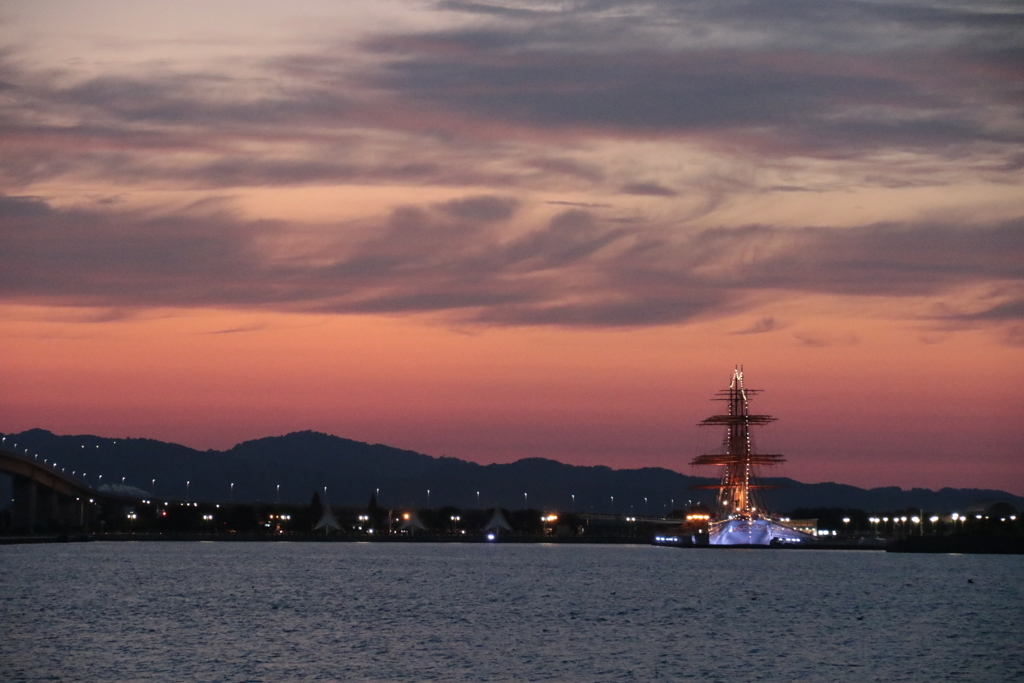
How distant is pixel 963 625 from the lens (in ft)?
229

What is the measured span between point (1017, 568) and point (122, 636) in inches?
4289

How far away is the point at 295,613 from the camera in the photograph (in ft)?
238

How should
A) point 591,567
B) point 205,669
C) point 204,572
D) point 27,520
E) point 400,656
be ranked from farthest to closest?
point 27,520 < point 591,567 < point 204,572 < point 400,656 < point 205,669

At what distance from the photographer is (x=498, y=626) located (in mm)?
66312

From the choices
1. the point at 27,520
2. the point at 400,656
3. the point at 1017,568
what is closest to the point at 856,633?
the point at 400,656

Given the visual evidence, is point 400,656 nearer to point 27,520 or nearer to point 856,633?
point 856,633

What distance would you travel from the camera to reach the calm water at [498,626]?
4931 cm

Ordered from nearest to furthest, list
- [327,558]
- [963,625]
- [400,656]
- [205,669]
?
[205,669] → [400,656] → [963,625] → [327,558]

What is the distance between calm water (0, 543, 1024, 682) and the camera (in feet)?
162

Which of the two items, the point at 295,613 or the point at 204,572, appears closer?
the point at 295,613

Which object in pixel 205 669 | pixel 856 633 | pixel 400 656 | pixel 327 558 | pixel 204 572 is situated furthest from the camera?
pixel 327 558

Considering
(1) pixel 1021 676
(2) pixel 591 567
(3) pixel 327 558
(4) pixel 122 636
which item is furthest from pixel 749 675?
(3) pixel 327 558

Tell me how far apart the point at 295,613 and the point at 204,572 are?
5062 cm

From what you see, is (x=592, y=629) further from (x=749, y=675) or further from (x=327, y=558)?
(x=327, y=558)
